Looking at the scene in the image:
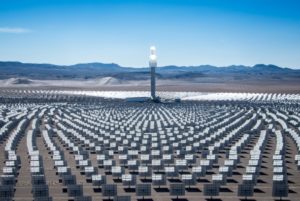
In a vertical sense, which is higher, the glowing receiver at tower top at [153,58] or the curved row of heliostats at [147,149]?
the glowing receiver at tower top at [153,58]

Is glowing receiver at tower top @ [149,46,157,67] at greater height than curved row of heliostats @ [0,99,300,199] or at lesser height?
greater

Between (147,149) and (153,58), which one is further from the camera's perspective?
(153,58)

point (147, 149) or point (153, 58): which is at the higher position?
point (153, 58)

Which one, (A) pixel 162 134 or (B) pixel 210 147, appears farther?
(A) pixel 162 134

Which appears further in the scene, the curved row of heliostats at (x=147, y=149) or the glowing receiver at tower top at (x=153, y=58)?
the glowing receiver at tower top at (x=153, y=58)

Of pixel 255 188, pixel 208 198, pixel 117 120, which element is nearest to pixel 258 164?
pixel 255 188

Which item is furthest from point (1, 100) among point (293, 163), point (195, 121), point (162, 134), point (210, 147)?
point (293, 163)

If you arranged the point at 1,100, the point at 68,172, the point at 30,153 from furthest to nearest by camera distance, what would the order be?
the point at 1,100, the point at 30,153, the point at 68,172

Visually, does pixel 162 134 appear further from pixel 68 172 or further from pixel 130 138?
pixel 68 172

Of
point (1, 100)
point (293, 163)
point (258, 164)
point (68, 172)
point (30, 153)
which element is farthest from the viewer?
point (1, 100)

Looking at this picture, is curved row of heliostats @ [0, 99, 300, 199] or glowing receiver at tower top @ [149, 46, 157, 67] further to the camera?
glowing receiver at tower top @ [149, 46, 157, 67]
